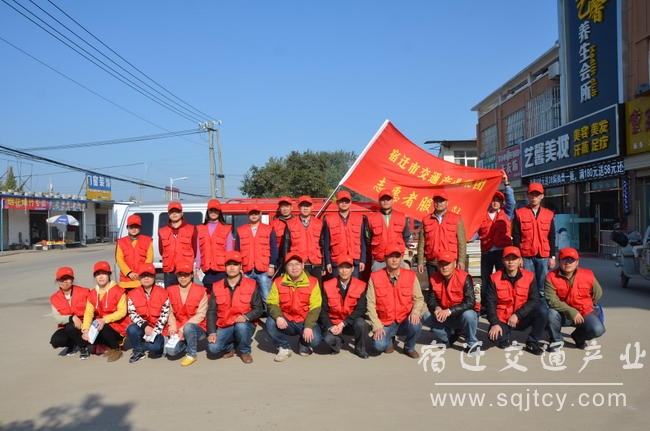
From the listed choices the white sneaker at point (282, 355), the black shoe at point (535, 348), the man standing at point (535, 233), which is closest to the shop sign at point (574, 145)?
the man standing at point (535, 233)

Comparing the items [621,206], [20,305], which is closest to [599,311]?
[20,305]

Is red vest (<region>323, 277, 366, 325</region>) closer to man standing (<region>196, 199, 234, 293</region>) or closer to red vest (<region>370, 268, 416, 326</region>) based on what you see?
red vest (<region>370, 268, 416, 326</region>)

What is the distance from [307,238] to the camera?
634 cm

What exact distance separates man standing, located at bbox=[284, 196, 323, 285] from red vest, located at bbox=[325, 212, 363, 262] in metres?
0.21

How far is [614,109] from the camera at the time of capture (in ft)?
48.6

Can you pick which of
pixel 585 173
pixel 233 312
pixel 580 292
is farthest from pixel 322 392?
pixel 585 173

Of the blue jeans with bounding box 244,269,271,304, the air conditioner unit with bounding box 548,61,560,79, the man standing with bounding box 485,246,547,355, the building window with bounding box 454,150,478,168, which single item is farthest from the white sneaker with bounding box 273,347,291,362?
the building window with bounding box 454,150,478,168

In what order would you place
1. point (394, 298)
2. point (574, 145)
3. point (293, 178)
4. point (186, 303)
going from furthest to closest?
1. point (293, 178)
2. point (574, 145)
3. point (186, 303)
4. point (394, 298)

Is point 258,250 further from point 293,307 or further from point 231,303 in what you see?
point 293,307

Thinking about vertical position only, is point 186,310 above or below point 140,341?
above

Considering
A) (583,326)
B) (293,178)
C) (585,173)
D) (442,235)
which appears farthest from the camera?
(293,178)

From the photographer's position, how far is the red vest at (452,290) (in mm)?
5391

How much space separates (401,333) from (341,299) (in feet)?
2.47

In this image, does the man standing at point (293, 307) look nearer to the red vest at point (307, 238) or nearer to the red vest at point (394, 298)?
the red vest at point (394, 298)
